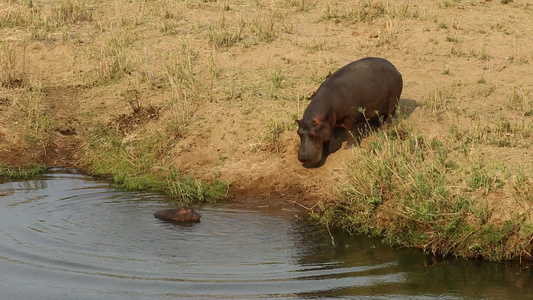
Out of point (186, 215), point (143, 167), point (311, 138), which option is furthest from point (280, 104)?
point (186, 215)

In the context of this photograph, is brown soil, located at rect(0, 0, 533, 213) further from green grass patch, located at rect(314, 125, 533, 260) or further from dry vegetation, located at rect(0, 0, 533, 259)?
green grass patch, located at rect(314, 125, 533, 260)

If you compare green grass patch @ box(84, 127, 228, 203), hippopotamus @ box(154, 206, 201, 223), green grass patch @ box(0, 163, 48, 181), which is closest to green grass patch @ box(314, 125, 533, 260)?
hippopotamus @ box(154, 206, 201, 223)

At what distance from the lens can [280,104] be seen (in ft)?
36.1

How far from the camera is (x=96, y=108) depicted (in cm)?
1189

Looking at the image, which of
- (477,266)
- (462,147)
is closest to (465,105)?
(462,147)

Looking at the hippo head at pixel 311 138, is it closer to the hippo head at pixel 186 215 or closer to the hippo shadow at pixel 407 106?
the hippo shadow at pixel 407 106

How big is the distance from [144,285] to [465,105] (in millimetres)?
5622

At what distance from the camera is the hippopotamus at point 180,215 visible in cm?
848

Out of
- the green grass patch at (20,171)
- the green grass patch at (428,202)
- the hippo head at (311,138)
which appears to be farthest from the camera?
the green grass patch at (20,171)

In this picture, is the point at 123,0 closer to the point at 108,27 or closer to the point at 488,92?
the point at 108,27

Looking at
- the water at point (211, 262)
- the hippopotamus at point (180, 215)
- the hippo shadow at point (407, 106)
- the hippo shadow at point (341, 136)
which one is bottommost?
the water at point (211, 262)

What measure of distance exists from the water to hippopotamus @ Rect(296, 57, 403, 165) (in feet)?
3.17

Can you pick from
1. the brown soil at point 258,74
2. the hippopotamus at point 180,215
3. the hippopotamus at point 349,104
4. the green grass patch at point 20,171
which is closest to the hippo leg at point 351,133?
the hippopotamus at point 349,104

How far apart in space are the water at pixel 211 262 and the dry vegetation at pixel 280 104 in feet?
1.34
